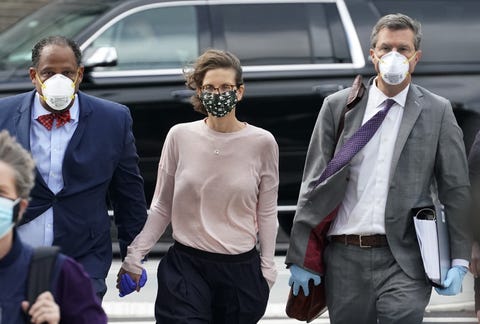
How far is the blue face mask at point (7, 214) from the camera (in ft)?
12.1

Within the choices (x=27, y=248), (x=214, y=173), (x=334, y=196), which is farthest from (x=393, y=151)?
(x=27, y=248)

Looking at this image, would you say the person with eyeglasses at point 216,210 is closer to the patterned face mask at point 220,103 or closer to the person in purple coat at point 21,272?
the patterned face mask at point 220,103

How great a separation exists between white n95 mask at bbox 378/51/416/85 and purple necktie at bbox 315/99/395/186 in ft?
0.45

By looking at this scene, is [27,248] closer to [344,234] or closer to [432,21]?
[344,234]

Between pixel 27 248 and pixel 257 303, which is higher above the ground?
pixel 27 248

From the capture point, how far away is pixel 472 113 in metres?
8.95

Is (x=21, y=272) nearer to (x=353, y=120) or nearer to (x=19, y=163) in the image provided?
(x=19, y=163)

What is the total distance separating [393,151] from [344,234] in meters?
0.38

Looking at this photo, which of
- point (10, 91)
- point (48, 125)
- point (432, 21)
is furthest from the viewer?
point (432, 21)

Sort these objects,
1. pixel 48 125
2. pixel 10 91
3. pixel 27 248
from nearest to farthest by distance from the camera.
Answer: pixel 27 248 → pixel 48 125 → pixel 10 91

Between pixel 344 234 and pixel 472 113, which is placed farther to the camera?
pixel 472 113

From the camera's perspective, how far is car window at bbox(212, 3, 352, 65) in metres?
9.03

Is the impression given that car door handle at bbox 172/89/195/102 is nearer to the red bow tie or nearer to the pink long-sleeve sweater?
the pink long-sleeve sweater

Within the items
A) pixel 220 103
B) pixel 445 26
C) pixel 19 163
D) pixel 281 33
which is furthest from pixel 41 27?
pixel 19 163
